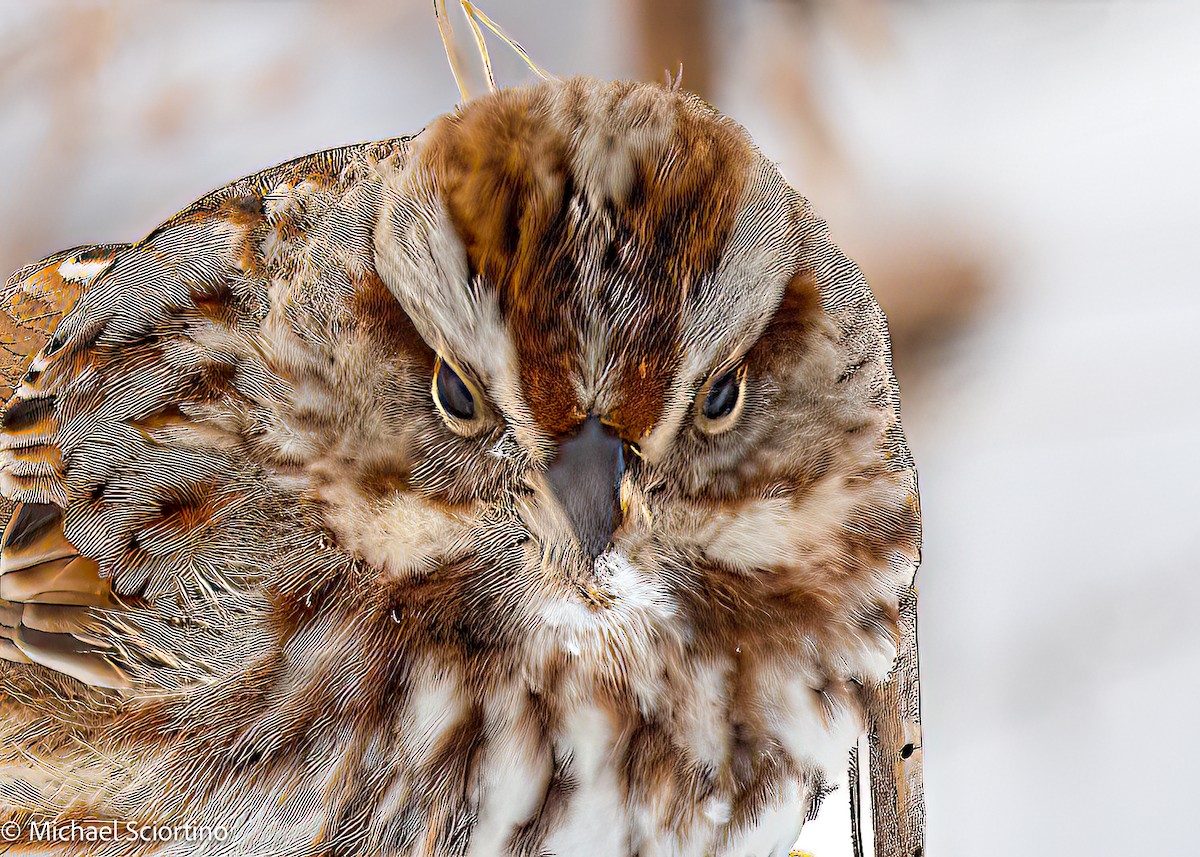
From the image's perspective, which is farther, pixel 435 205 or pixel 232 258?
pixel 232 258

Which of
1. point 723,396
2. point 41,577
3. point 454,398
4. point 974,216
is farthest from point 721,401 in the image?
point 974,216

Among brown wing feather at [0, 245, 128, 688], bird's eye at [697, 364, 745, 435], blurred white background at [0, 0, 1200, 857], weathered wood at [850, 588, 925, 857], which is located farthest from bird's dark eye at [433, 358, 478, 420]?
blurred white background at [0, 0, 1200, 857]

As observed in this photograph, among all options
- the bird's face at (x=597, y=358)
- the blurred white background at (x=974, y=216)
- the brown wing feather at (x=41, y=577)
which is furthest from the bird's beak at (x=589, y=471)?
the blurred white background at (x=974, y=216)

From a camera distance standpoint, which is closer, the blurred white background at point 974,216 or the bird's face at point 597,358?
the bird's face at point 597,358

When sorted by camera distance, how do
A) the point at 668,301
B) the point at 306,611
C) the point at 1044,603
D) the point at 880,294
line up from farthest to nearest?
the point at 1044,603, the point at 880,294, the point at 306,611, the point at 668,301

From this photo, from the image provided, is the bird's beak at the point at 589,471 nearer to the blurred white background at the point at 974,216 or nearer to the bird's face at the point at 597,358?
the bird's face at the point at 597,358

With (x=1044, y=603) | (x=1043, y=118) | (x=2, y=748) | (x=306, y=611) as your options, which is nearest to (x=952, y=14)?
(x=1043, y=118)

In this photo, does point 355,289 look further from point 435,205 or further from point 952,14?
point 952,14
